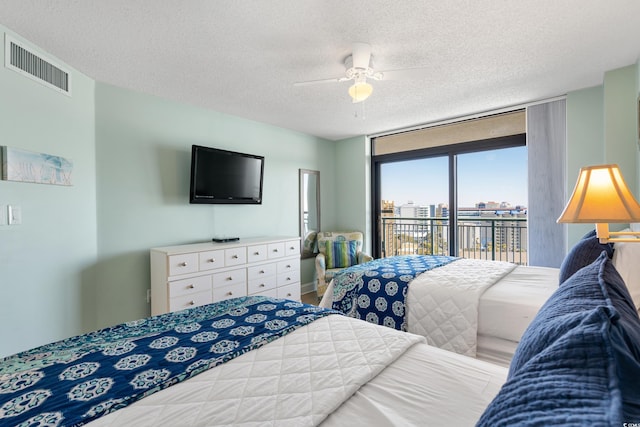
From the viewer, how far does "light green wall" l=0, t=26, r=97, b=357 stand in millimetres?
1979

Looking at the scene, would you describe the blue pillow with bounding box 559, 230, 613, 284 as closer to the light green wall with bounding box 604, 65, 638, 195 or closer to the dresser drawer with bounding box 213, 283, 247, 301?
the light green wall with bounding box 604, 65, 638, 195

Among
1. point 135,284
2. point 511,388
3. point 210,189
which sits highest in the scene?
point 210,189

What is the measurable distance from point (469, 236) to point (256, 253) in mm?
3102

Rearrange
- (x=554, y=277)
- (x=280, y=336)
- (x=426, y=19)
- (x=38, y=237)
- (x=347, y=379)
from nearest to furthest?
(x=347, y=379) < (x=280, y=336) < (x=426, y=19) < (x=38, y=237) < (x=554, y=277)

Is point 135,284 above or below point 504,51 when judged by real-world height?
below

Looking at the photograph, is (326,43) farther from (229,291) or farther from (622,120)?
(622,120)

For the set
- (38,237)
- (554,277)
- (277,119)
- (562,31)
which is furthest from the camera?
(277,119)

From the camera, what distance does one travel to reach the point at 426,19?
1.87 meters

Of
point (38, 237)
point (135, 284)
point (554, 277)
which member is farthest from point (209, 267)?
point (554, 277)

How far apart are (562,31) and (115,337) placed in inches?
123

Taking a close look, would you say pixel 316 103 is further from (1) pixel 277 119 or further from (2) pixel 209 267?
(2) pixel 209 267

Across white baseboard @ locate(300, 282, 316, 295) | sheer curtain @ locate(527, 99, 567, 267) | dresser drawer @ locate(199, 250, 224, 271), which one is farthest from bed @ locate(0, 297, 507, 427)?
white baseboard @ locate(300, 282, 316, 295)

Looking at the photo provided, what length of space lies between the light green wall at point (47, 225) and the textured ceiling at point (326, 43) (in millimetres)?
369

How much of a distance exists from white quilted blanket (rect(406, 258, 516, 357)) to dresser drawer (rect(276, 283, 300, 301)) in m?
1.78
